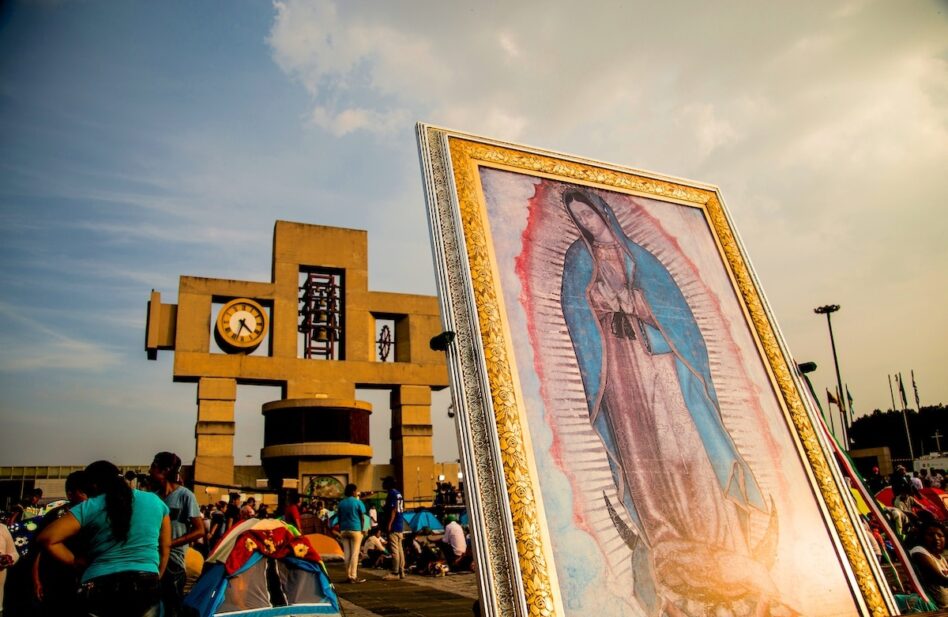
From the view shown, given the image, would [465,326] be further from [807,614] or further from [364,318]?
[364,318]

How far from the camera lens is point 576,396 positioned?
164 inches

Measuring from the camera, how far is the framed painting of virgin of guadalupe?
11.7 ft

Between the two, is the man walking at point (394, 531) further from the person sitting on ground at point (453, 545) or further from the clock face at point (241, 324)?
the clock face at point (241, 324)

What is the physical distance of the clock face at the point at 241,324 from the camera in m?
25.8

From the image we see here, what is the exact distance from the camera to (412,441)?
26.9m

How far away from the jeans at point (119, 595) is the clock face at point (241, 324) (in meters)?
24.1

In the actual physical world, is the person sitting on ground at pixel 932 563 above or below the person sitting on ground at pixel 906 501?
below

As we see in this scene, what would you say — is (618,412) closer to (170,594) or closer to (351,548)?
(170,594)

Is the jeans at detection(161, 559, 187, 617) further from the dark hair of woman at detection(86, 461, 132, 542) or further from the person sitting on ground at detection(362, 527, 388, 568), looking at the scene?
the person sitting on ground at detection(362, 527, 388, 568)

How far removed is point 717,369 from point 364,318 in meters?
23.9

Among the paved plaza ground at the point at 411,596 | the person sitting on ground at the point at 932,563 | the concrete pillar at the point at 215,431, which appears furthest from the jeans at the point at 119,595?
the concrete pillar at the point at 215,431

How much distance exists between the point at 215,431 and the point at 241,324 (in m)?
4.43

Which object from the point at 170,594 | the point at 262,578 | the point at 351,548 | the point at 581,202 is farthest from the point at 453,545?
the point at 581,202

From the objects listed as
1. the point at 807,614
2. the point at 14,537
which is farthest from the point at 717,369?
the point at 14,537
